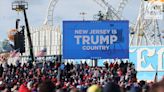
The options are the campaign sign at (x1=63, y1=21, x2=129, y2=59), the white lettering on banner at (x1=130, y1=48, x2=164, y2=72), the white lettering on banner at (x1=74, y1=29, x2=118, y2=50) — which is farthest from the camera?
the white lettering on banner at (x1=130, y1=48, x2=164, y2=72)

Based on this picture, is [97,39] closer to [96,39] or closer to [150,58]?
[96,39]

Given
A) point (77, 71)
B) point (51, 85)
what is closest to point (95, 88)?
point (51, 85)

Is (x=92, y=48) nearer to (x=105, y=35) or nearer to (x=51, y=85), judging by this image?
(x=105, y=35)

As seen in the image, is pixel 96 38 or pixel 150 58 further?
pixel 150 58

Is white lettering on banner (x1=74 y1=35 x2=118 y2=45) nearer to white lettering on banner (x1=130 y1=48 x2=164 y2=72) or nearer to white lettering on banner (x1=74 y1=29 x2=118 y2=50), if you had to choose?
white lettering on banner (x1=74 y1=29 x2=118 y2=50)

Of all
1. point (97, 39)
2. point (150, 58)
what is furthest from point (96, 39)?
point (150, 58)

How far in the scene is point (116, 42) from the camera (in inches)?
1203

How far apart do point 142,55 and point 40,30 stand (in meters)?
57.5

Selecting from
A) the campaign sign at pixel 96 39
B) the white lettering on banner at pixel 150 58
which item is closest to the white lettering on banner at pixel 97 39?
the campaign sign at pixel 96 39

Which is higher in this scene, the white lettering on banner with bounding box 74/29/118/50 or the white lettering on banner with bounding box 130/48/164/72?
the white lettering on banner with bounding box 74/29/118/50

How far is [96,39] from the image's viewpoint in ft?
100

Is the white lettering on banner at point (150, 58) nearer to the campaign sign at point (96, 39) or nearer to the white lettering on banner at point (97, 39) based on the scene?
the campaign sign at point (96, 39)

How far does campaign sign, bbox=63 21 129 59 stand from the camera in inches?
1183

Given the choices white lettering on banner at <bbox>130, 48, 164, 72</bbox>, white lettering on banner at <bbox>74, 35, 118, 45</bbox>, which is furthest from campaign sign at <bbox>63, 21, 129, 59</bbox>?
white lettering on banner at <bbox>130, 48, 164, 72</bbox>
